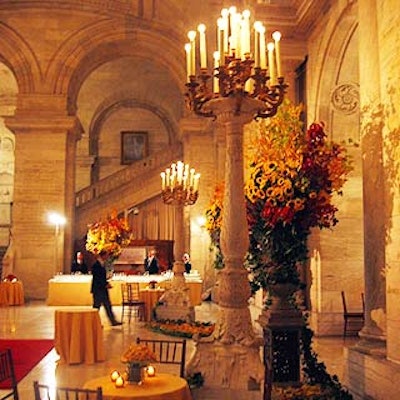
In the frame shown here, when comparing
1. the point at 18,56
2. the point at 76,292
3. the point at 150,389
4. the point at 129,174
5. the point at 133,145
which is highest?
the point at 18,56

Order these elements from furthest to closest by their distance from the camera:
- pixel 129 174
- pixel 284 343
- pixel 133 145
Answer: pixel 133 145 → pixel 129 174 → pixel 284 343

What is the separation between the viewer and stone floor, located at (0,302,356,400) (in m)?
6.50

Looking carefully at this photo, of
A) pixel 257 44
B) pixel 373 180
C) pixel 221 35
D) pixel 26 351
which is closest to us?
pixel 221 35

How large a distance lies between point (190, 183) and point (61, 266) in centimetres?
848

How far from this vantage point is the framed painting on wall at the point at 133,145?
85.0 ft

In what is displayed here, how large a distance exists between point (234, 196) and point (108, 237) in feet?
26.2

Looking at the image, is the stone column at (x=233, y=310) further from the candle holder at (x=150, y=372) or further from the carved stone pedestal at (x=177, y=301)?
the carved stone pedestal at (x=177, y=301)

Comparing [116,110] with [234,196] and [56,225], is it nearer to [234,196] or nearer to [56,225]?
[56,225]

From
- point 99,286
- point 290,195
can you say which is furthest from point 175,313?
point 290,195

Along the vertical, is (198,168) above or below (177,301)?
above

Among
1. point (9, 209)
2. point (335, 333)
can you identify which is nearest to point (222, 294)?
point (335, 333)

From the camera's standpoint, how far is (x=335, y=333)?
9922mm

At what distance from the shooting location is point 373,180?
5.80 meters

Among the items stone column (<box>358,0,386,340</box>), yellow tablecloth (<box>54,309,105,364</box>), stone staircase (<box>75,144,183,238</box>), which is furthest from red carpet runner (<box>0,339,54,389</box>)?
stone staircase (<box>75,144,183,238</box>)
